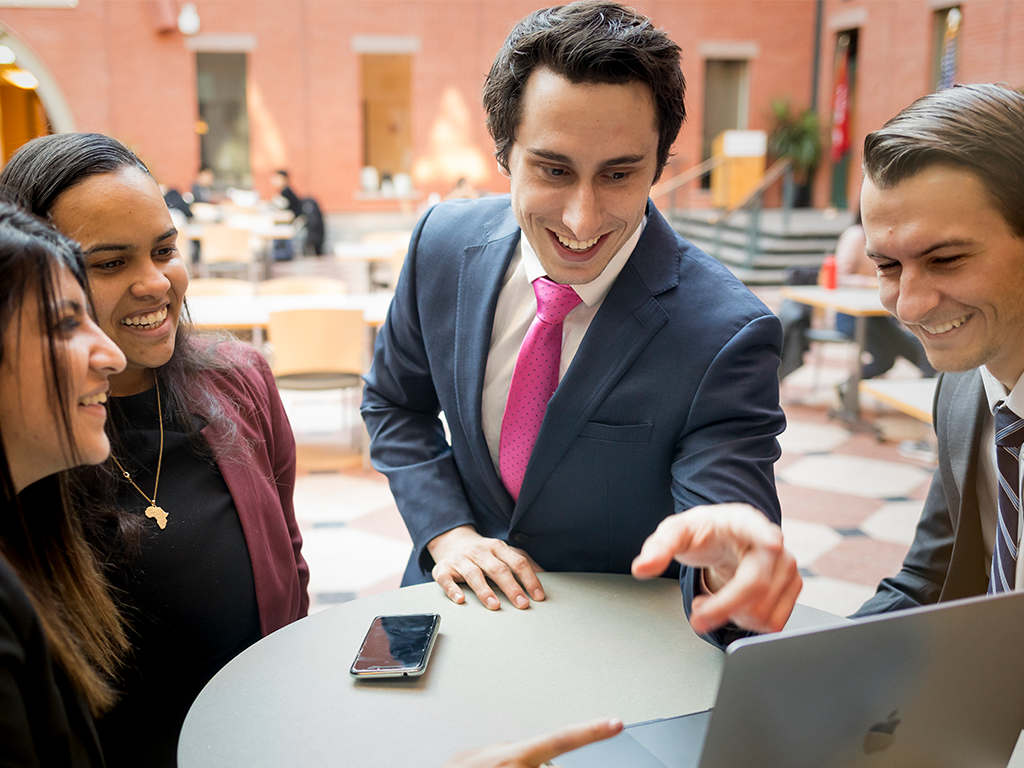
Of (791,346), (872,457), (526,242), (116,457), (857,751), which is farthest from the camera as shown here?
(791,346)

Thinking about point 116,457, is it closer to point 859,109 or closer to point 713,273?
point 713,273

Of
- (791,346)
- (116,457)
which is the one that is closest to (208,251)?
(791,346)

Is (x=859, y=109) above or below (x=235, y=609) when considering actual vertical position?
above

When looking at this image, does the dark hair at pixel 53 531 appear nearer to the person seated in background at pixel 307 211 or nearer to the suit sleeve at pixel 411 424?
the suit sleeve at pixel 411 424

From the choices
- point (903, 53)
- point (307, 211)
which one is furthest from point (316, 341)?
point (903, 53)

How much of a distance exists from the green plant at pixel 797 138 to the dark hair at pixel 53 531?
15232mm

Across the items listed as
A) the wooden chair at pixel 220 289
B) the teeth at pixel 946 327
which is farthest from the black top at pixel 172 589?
the wooden chair at pixel 220 289

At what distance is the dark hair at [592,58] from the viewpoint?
135cm

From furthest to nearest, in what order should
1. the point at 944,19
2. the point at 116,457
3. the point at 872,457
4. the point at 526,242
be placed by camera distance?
the point at 944,19 < the point at 872,457 < the point at 526,242 < the point at 116,457

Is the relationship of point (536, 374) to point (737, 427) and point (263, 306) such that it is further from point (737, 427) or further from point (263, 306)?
point (263, 306)

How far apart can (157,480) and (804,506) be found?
3.75 meters

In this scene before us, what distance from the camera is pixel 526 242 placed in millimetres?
1682

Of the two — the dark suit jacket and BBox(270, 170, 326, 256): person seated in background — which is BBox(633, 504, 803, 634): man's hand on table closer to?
the dark suit jacket

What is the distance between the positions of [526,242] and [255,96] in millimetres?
14556
